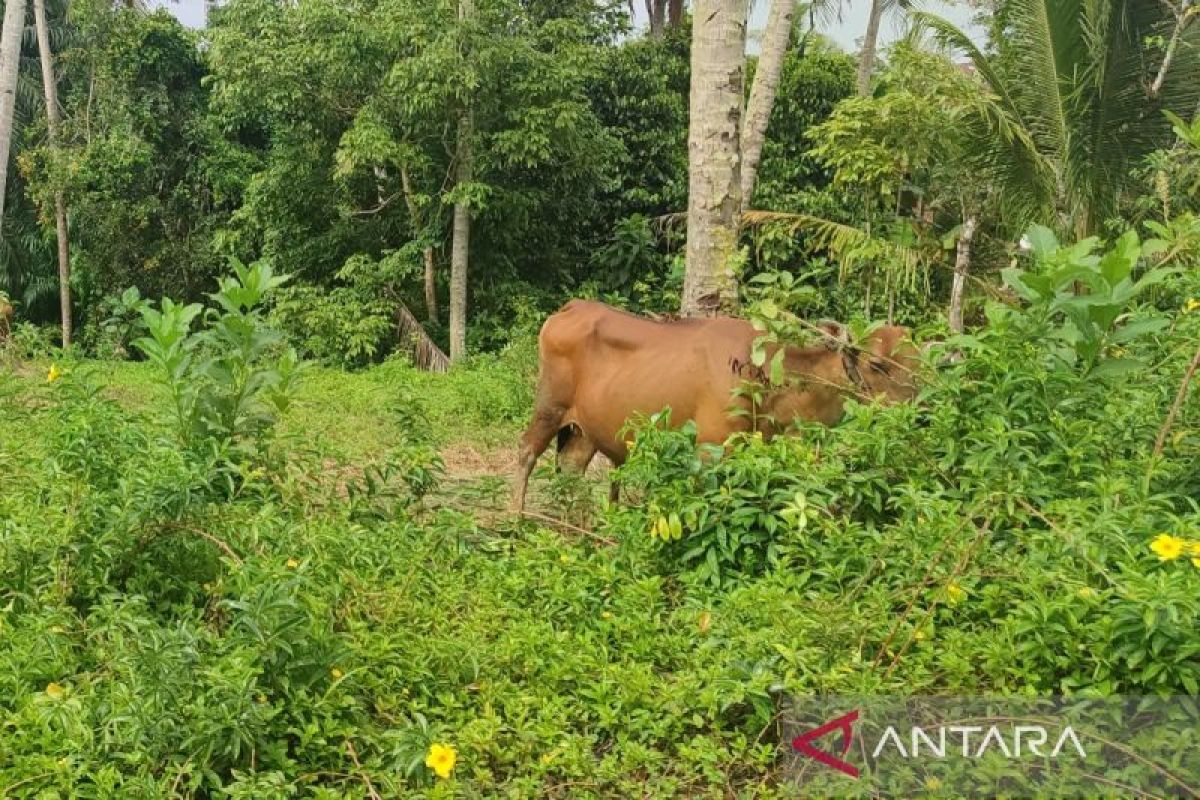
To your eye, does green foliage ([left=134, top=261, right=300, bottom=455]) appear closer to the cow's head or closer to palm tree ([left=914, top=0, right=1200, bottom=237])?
the cow's head

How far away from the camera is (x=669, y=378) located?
4887 mm

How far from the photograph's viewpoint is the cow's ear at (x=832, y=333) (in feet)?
13.9

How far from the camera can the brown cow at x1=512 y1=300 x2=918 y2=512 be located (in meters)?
4.56

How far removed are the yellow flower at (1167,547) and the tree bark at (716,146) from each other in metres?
3.35

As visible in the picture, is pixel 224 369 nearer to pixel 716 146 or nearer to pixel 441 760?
pixel 441 760

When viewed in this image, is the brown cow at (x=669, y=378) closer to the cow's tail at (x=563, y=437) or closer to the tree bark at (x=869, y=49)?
the cow's tail at (x=563, y=437)

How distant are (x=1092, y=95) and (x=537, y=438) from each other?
537cm

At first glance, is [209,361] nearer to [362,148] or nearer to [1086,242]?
[1086,242]

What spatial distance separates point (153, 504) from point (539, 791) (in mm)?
1479

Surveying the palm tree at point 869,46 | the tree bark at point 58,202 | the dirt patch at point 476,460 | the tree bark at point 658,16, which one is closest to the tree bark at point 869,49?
the palm tree at point 869,46

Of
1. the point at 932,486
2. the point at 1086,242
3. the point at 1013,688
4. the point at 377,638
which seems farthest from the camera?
the point at 932,486

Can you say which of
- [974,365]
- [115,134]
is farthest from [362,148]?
[974,365]

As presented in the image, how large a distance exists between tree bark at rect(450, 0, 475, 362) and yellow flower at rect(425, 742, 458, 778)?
1120 centimetres

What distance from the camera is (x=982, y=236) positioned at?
13578 mm
